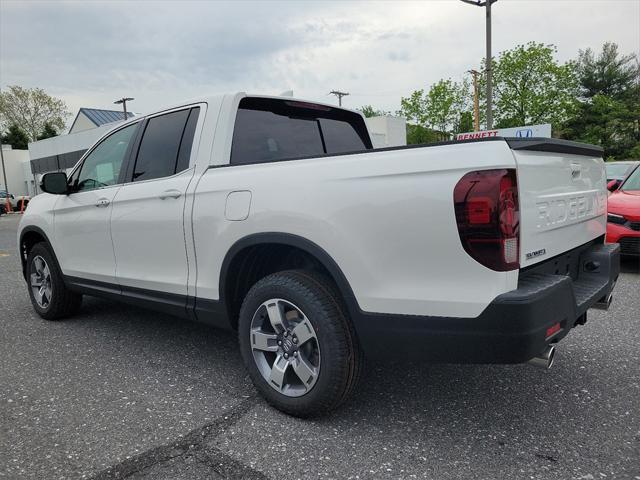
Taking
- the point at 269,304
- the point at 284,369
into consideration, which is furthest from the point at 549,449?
the point at 269,304

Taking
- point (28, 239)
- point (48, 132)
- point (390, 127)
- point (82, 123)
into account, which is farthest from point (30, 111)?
point (28, 239)

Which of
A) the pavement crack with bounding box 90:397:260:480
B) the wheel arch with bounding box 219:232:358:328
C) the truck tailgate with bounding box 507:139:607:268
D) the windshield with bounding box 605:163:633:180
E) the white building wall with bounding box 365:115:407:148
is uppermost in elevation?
the white building wall with bounding box 365:115:407:148

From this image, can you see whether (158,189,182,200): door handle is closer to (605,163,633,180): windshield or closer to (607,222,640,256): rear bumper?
(607,222,640,256): rear bumper

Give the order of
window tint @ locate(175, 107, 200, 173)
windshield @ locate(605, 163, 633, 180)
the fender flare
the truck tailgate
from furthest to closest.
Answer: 1. windshield @ locate(605, 163, 633, 180)
2. window tint @ locate(175, 107, 200, 173)
3. the fender flare
4. the truck tailgate

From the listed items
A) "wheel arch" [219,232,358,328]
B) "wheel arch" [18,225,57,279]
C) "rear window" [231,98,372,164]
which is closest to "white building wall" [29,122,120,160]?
"wheel arch" [18,225,57,279]

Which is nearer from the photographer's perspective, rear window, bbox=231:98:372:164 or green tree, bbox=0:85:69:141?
rear window, bbox=231:98:372:164

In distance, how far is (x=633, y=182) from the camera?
23.5 ft

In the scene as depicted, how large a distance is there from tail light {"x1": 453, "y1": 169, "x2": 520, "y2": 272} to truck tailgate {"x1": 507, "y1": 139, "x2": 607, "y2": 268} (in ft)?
0.22

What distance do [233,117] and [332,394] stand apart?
1.83 m

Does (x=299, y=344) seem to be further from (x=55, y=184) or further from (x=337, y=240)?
(x=55, y=184)

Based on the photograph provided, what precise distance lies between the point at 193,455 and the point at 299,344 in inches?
28.5

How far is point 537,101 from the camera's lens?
40.2 metres

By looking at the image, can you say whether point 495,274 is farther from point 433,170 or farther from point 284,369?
point 284,369

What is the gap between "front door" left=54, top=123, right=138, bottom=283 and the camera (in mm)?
3848
